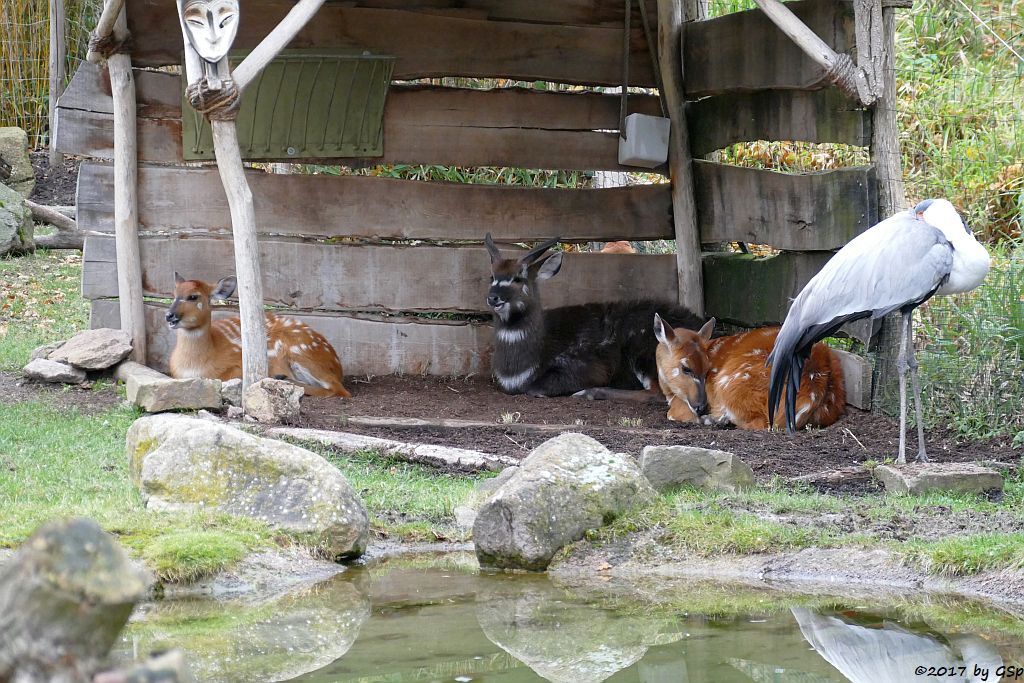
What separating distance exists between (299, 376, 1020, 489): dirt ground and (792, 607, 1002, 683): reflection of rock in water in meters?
2.02

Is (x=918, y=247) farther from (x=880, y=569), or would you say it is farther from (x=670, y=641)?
(x=670, y=641)

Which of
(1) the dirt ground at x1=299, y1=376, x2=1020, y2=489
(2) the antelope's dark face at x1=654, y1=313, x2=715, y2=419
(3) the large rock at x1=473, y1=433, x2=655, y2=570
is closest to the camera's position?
(3) the large rock at x1=473, y1=433, x2=655, y2=570

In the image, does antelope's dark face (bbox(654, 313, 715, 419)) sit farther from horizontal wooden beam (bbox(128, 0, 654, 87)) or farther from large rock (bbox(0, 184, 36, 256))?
large rock (bbox(0, 184, 36, 256))

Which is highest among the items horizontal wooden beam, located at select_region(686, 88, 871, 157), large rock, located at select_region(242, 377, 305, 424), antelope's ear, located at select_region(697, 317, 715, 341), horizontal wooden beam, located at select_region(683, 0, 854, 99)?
horizontal wooden beam, located at select_region(683, 0, 854, 99)

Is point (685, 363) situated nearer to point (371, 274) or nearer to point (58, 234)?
point (371, 274)

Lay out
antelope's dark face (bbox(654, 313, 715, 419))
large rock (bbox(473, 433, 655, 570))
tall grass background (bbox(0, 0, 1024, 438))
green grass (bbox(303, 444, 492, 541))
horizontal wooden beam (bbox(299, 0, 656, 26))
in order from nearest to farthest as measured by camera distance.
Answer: large rock (bbox(473, 433, 655, 570)) < green grass (bbox(303, 444, 492, 541)) < antelope's dark face (bbox(654, 313, 715, 419)) < horizontal wooden beam (bbox(299, 0, 656, 26)) < tall grass background (bbox(0, 0, 1024, 438))

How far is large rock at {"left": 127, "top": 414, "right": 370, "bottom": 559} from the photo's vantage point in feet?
16.2

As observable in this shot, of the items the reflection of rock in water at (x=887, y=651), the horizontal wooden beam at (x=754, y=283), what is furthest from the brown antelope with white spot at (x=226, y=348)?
the reflection of rock in water at (x=887, y=651)

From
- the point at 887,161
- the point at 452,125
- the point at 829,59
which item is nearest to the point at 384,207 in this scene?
the point at 452,125

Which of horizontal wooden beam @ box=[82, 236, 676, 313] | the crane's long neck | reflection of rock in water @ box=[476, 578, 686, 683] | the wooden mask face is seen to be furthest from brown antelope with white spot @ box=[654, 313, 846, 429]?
reflection of rock in water @ box=[476, 578, 686, 683]

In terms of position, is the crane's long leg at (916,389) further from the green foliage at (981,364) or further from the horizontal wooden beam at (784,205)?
the horizontal wooden beam at (784,205)

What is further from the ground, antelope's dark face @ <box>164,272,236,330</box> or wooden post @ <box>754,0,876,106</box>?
wooden post @ <box>754,0,876,106</box>

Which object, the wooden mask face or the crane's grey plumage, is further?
the wooden mask face

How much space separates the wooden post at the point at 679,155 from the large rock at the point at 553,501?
4.22 meters
